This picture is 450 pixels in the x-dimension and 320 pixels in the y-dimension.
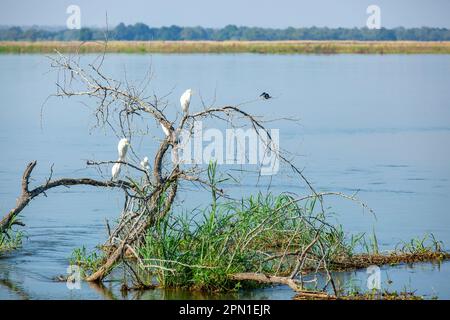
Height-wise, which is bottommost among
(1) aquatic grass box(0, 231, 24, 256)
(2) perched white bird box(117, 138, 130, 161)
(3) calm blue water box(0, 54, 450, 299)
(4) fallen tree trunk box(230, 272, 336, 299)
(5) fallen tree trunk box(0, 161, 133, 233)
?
(3) calm blue water box(0, 54, 450, 299)

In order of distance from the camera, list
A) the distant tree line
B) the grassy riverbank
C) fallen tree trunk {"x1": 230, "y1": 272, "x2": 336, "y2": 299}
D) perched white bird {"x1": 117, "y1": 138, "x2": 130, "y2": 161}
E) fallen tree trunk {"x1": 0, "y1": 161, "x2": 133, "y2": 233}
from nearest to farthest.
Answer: fallen tree trunk {"x1": 230, "y1": 272, "x2": 336, "y2": 299} < fallen tree trunk {"x1": 0, "y1": 161, "x2": 133, "y2": 233} < perched white bird {"x1": 117, "y1": 138, "x2": 130, "y2": 161} < the grassy riverbank < the distant tree line

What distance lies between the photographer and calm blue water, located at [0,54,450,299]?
12078 mm

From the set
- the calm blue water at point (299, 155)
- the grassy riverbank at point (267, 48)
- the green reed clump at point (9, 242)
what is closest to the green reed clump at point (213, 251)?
the calm blue water at point (299, 155)

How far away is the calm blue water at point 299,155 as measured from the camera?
1208cm

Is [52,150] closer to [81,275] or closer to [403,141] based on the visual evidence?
[403,141]

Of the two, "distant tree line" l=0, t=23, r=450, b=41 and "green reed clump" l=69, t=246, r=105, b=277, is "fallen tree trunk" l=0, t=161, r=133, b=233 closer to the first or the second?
"green reed clump" l=69, t=246, r=105, b=277

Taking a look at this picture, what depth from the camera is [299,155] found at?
797 inches

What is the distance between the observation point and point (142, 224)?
10602mm

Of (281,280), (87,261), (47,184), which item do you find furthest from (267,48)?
(281,280)

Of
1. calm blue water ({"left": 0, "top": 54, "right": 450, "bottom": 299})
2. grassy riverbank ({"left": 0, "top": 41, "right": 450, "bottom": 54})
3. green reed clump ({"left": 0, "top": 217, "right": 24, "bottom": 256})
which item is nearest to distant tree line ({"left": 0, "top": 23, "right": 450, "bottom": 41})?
grassy riverbank ({"left": 0, "top": 41, "right": 450, "bottom": 54})

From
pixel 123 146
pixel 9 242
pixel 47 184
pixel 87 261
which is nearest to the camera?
pixel 47 184

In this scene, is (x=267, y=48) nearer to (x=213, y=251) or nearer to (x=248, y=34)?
(x=248, y=34)

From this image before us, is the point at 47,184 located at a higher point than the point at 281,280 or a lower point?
higher

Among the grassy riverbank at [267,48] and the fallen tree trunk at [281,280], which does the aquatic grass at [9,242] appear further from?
the grassy riverbank at [267,48]
